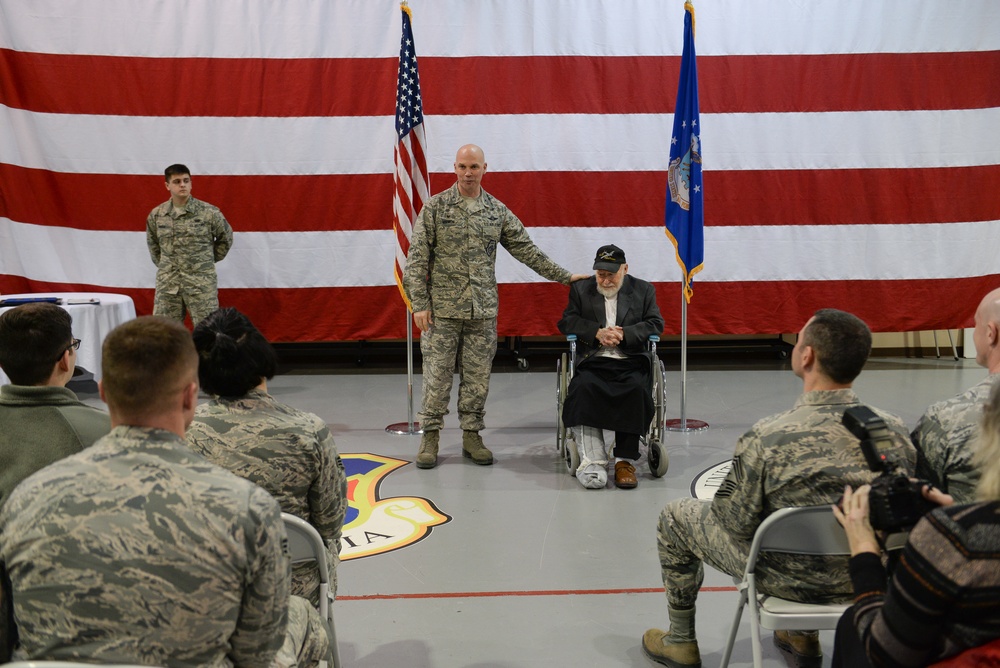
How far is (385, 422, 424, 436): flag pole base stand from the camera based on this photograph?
5191 millimetres

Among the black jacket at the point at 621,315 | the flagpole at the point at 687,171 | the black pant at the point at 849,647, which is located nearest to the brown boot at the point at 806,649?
the black pant at the point at 849,647

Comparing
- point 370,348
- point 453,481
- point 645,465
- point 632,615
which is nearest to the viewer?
point 632,615

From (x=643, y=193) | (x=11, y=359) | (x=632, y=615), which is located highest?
(x=643, y=193)

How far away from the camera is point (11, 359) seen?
202cm

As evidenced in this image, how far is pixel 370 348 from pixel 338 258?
0.89 m

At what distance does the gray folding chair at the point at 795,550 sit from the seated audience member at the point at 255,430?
936mm

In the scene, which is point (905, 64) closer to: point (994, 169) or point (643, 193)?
point (994, 169)

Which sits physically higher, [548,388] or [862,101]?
[862,101]

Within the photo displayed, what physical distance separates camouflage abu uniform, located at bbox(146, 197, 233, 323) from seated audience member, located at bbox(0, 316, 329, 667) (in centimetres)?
486

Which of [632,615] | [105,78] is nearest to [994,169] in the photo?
[632,615]

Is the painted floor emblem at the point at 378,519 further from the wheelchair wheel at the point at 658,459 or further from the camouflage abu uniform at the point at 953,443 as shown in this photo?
the camouflage abu uniform at the point at 953,443

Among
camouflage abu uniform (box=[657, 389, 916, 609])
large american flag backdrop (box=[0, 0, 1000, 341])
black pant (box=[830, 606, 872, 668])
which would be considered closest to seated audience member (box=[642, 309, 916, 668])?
camouflage abu uniform (box=[657, 389, 916, 609])

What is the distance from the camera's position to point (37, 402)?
1992 mm

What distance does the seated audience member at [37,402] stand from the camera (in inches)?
75.7
